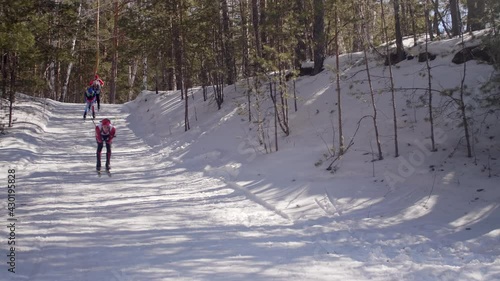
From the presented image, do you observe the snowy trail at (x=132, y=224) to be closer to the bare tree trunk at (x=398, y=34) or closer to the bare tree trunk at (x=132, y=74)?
the bare tree trunk at (x=398, y=34)

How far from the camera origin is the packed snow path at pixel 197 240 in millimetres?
5023

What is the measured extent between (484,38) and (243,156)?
7.08 m

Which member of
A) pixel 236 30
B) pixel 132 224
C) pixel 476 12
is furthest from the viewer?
pixel 236 30

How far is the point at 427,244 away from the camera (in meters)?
6.00

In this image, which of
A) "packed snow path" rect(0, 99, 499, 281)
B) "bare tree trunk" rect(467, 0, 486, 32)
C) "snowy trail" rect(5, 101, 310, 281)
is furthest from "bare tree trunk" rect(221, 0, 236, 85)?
"bare tree trunk" rect(467, 0, 486, 32)

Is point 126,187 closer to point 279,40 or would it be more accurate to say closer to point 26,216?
point 26,216

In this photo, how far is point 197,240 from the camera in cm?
609

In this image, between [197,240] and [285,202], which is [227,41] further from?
[197,240]

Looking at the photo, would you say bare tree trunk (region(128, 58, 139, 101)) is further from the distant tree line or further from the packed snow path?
the packed snow path

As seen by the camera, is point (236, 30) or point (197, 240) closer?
point (197, 240)

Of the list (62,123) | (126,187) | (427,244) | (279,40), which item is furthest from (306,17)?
(62,123)

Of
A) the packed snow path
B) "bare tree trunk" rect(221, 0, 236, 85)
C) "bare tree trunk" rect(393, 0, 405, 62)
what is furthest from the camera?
"bare tree trunk" rect(221, 0, 236, 85)

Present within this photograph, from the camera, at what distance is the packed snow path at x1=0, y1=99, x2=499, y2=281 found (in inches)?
198

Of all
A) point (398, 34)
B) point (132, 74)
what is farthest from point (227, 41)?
point (132, 74)
